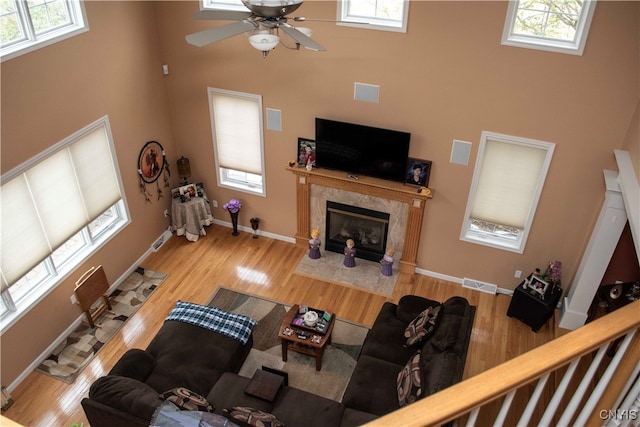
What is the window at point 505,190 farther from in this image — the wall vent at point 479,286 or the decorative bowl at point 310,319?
the decorative bowl at point 310,319

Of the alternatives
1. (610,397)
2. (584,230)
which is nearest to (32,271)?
(610,397)

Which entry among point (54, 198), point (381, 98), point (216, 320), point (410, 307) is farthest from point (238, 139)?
point (410, 307)

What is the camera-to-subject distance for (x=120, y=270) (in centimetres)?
799

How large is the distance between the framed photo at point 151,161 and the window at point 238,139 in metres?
0.89

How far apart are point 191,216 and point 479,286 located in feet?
15.8

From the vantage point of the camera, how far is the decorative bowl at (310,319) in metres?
6.53

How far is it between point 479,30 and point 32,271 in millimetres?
6277

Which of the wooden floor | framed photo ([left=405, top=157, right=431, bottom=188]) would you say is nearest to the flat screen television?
framed photo ([left=405, top=157, right=431, bottom=188])

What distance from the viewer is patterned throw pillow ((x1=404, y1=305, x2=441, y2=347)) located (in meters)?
5.85

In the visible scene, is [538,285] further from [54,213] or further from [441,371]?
[54,213]

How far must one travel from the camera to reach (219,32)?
3.88 meters

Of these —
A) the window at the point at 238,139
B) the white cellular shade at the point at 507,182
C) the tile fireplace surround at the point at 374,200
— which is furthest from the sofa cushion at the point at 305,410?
the window at the point at 238,139

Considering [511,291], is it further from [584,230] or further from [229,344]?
[229,344]

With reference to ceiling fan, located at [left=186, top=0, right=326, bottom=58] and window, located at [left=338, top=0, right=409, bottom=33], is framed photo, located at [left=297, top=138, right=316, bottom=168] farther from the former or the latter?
ceiling fan, located at [left=186, top=0, right=326, bottom=58]
